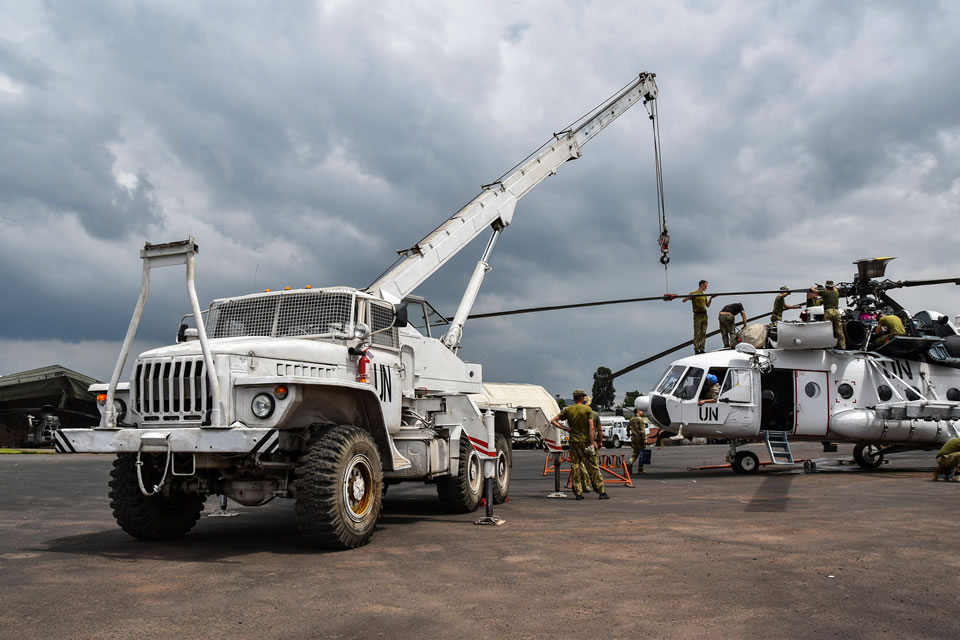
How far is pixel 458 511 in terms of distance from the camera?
10672mm

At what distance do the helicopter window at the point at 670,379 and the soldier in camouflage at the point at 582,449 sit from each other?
5.25 meters

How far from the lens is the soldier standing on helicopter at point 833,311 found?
56.8ft

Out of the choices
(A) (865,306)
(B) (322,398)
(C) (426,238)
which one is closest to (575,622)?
(B) (322,398)

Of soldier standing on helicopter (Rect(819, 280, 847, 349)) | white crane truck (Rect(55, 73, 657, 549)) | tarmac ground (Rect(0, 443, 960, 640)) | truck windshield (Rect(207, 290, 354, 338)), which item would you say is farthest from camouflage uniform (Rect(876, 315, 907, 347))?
truck windshield (Rect(207, 290, 354, 338))

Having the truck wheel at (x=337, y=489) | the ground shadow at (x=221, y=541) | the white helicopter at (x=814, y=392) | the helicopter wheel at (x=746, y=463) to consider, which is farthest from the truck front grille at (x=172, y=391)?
the helicopter wheel at (x=746, y=463)

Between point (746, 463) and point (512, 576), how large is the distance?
1320cm

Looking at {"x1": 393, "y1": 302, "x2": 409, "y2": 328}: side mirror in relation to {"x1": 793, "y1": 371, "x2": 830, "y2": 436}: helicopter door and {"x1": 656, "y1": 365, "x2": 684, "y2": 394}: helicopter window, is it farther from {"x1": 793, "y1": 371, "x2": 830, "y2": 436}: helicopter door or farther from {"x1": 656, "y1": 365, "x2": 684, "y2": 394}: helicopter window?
{"x1": 793, "y1": 371, "x2": 830, "y2": 436}: helicopter door

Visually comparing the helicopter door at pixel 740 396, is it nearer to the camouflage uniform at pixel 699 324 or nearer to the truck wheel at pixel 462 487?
the camouflage uniform at pixel 699 324

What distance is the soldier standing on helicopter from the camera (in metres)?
17.3

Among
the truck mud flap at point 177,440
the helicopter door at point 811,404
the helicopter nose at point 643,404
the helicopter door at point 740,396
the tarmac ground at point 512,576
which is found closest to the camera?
the tarmac ground at point 512,576

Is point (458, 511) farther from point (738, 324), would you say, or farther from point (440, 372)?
point (738, 324)

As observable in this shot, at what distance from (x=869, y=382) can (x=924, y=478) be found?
2.67 metres

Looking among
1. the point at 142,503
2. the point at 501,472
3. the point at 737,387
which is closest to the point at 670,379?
the point at 737,387

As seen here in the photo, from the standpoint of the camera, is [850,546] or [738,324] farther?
[738,324]
